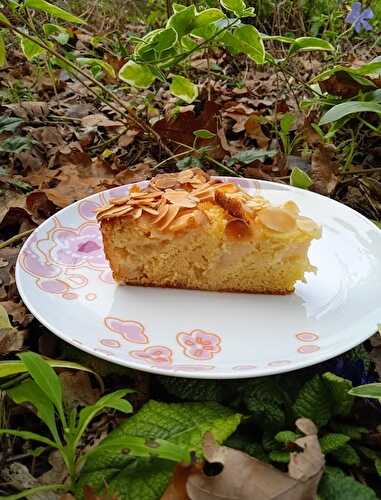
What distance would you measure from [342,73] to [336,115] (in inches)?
9.6

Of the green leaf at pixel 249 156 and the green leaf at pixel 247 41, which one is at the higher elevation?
the green leaf at pixel 247 41

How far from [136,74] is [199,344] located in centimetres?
110

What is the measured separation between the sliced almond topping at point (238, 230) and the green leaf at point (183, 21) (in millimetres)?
731

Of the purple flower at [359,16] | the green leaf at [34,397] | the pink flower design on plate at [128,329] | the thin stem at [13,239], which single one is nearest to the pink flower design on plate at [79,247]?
the thin stem at [13,239]

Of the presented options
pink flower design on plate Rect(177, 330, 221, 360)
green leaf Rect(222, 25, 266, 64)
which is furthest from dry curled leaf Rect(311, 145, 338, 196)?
pink flower design on plate Rect(177, 330, 221, 360)

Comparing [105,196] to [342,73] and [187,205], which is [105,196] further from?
[342,73]

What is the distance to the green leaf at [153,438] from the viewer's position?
3.29 ft

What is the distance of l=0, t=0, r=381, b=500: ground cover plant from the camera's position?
102cm

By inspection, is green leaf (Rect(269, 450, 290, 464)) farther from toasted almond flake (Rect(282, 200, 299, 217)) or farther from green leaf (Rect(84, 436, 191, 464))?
toasted almond flake (Rect(282, 200, 299, 217))

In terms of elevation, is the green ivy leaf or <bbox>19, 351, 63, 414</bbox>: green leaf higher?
<bbox>19, 351, 63, 414</bbox>: green leaf

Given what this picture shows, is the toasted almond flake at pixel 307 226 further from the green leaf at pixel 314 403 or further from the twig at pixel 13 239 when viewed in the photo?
the twig at pixel 13 239

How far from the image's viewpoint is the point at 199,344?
4.23 feet

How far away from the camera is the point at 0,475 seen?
1094 millimetres

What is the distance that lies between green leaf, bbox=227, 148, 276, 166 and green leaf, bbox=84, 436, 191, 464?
1336mm
